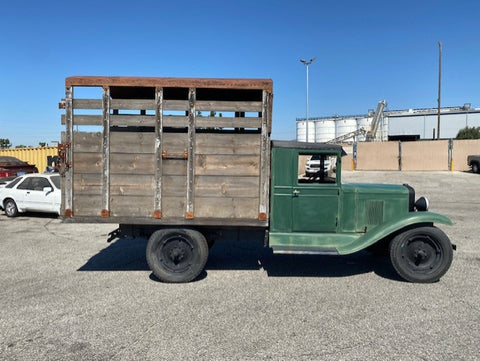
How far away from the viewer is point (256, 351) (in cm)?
349

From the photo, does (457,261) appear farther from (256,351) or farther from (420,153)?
(420,153)

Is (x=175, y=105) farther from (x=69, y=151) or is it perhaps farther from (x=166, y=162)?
(x=69, y=151)

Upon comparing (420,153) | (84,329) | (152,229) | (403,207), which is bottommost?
(84,329)

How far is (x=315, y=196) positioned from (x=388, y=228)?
3.84 ft

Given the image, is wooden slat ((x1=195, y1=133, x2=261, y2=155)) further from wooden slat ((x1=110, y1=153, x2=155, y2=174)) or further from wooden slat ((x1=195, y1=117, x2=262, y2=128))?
wooden slat ((x1=110, y1=153, x2=155, y2=174))

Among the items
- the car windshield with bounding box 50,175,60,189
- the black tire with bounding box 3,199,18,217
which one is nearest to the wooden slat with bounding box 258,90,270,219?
the car windshield with bounding box 50,175,60,189

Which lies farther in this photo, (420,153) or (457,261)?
(420,153)

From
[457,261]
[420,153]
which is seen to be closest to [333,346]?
[457,261]

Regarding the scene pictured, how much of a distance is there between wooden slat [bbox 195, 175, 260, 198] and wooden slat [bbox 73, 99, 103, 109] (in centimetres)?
183

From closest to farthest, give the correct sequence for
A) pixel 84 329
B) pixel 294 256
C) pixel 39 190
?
pixel 84 329 → pixel 294 256 → pixel 39 190

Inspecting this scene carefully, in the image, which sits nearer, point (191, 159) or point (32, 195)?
point (191, 159)

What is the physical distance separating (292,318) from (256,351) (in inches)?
33.5

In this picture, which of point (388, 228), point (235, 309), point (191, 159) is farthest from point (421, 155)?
point (235, 309)

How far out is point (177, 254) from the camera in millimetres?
5512
